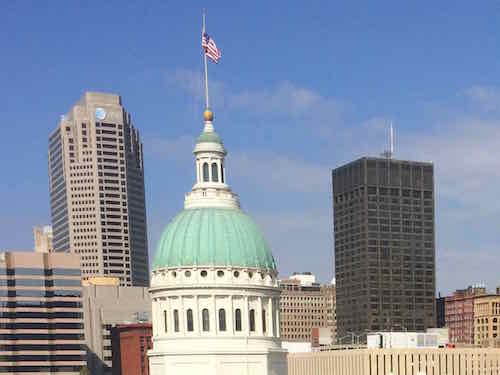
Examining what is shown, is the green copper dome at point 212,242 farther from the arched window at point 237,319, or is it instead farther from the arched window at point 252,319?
the arched window at point 237,319

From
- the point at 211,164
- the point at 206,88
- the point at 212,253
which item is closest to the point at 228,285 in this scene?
the point at 212,253

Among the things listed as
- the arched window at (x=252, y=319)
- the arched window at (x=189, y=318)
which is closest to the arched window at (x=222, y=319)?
the arched window at (x=252, y=319)

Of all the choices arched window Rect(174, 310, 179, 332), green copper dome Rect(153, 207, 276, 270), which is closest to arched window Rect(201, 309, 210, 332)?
arched window Rect(174, 310, 179, 332)

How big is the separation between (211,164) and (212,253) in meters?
10.9

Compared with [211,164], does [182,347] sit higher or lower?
lower

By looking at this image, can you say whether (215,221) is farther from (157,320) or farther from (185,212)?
(157,320)

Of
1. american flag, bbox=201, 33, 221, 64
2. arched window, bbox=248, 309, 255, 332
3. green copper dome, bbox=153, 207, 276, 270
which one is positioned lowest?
arched window, bbox=248, 309, 255, 332

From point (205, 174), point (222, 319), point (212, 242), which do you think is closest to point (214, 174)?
point (205, 174)

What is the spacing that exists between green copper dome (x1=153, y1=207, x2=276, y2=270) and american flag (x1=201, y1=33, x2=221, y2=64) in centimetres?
1624

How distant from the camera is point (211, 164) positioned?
10231 cm

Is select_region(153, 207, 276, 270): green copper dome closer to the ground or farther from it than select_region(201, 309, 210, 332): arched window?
farther from it

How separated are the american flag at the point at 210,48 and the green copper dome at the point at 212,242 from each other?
16.2 m

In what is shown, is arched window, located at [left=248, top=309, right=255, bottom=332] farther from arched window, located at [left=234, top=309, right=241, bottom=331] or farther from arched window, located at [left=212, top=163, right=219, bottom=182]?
arched window, located at [left=212, top=163, right=219, bottom=182]

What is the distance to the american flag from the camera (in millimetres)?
105250
